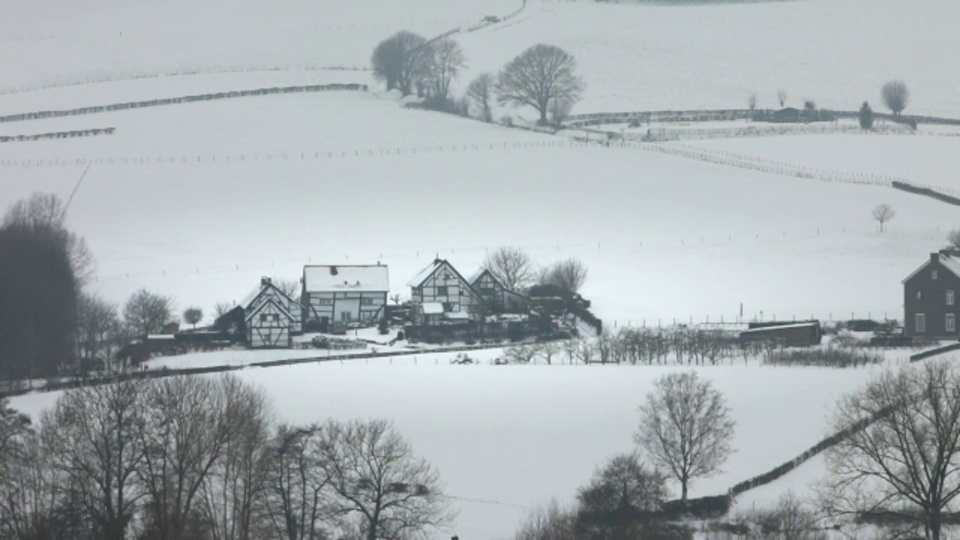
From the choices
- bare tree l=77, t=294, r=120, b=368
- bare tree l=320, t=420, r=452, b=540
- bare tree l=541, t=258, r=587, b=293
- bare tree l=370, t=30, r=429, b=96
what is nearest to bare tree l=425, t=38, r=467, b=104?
bare tree l=370, t=30, r=429, b=96

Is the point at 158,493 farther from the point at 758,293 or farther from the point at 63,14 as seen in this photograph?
the point at 63,14

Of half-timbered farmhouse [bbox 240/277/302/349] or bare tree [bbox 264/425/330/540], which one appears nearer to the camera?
bare tree [bbox 264/425/330/540]

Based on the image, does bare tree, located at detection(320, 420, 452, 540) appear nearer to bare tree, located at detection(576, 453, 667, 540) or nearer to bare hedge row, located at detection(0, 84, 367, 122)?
bare tree, located at detection(576, 453, 667, 540)

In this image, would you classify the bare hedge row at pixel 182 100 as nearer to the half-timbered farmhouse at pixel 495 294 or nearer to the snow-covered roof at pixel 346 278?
the snow-covered roof at pixel 346 278

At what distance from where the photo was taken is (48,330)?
57719mm

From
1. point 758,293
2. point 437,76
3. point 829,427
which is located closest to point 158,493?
point 829,427

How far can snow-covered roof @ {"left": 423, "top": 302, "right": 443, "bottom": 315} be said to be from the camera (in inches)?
2459

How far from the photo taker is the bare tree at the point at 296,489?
116ft

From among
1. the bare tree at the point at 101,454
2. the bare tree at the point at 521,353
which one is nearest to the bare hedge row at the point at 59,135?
the bare tree at the point at 521,353

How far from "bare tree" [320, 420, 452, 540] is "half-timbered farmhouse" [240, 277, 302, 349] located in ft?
70.4

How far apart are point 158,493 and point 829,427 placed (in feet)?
51.1

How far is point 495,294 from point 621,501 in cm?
2982

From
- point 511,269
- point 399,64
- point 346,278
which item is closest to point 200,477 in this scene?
point 346,278

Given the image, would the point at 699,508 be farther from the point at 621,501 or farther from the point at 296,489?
the point at 296,489
